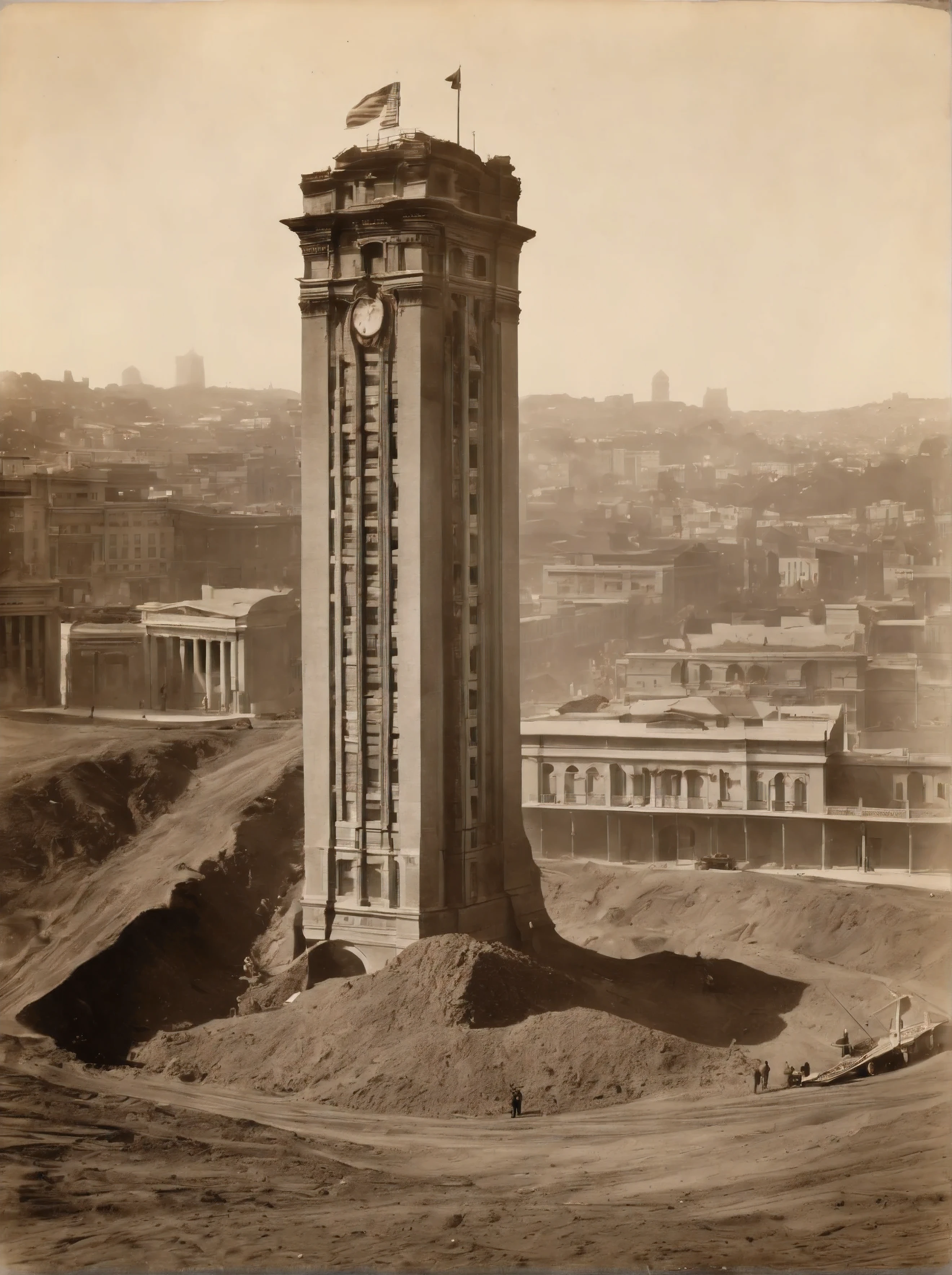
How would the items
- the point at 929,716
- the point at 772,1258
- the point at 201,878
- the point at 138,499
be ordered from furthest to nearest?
the point at 138,499 < the point at 929,716 < the point at 201,878 < the point at 772,1258

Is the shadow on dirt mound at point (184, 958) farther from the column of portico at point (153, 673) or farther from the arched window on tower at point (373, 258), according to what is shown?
the arched window on tower at point (373, 258)

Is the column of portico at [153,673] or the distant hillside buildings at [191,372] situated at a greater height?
the distant hillside buildings at [191,372]

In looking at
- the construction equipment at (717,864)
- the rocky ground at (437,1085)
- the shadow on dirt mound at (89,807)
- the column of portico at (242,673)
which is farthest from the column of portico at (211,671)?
the construction equipment at (717,864)

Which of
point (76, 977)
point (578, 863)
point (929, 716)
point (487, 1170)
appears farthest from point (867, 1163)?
point (929, 716)

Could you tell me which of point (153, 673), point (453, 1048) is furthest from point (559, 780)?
point (453, 1048)

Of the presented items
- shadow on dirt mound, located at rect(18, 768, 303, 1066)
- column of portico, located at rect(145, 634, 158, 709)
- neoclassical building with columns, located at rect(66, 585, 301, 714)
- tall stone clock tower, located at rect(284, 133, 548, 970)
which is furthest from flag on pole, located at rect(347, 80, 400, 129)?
column of portico, located at rect(145, 634, 158, 709)

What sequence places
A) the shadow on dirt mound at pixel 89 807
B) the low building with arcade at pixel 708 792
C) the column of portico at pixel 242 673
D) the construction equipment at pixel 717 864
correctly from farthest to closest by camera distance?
the column of portico at pixel 242 673, the low building with arcade at pixel 708 792, the construction equipment at pixel 717 864, the shadow on dirt mound at pixel 89 807

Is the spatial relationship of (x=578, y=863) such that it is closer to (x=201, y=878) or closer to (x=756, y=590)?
(x=201, y=878)
